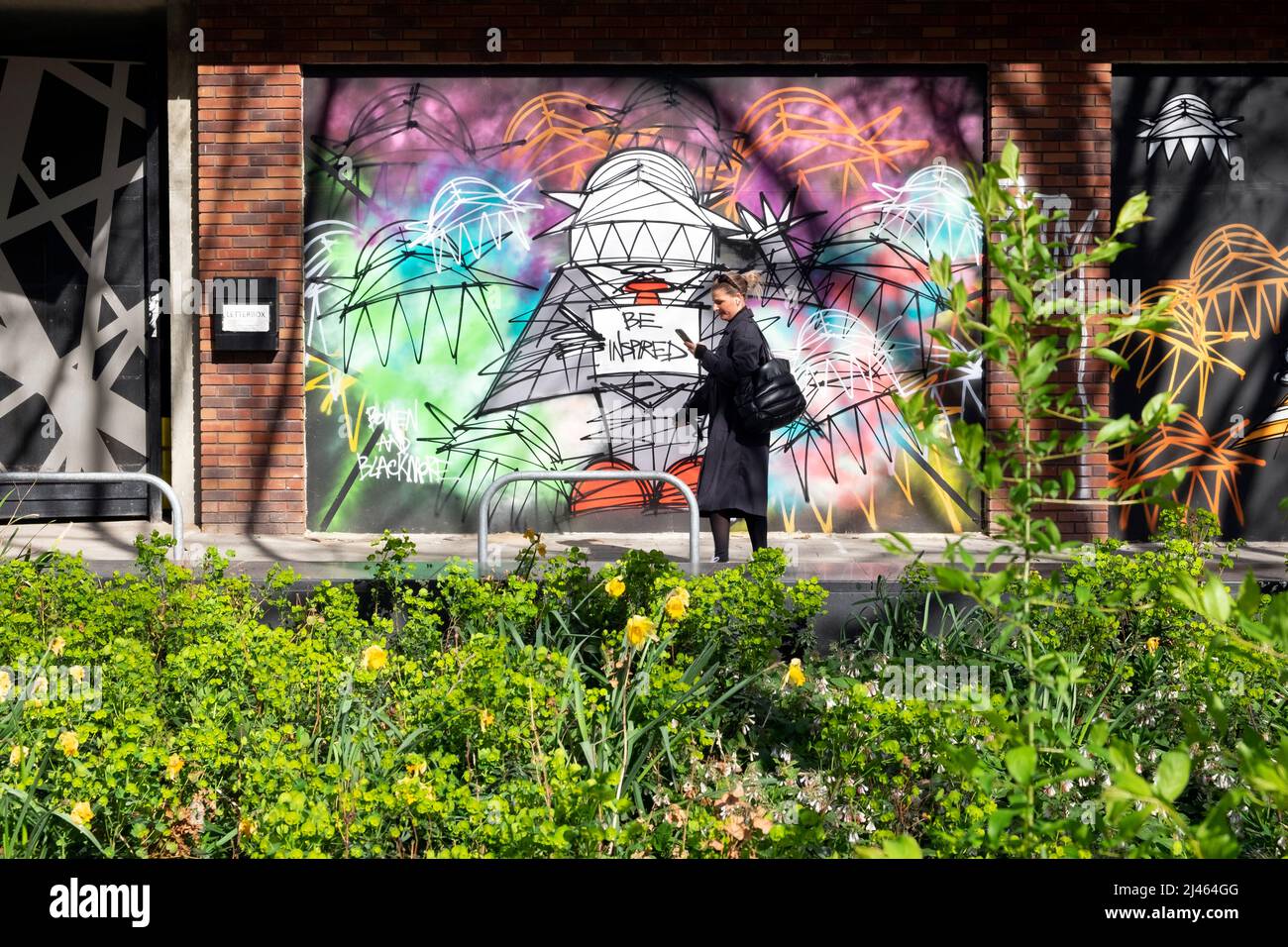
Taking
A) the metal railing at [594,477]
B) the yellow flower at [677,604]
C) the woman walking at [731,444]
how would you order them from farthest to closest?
the woman walking at [731,444] < the metal railing at [594,477] < the yellow flower at [677,604]

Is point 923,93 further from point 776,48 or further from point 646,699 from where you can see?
point 646,699

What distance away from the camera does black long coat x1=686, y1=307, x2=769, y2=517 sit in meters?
7.84

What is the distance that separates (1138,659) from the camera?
457 cm

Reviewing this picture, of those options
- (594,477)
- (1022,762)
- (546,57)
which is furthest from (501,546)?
(1022,762)

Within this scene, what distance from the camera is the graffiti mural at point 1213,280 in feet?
32.6

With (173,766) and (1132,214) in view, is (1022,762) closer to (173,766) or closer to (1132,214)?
(1132,214)

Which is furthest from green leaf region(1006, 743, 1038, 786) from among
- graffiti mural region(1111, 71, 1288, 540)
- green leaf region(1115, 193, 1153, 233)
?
graffiti mural region(1111, 71, 1288, 540)

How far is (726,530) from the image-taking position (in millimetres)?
8078

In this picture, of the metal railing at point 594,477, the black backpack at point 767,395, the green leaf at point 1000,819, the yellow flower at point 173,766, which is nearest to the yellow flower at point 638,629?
the yellow flower at point 173,766

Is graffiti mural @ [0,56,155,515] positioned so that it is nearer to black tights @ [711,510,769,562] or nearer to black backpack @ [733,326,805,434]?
black tights @ [711,510,769,562]

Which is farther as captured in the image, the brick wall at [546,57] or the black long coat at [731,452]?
the brick wall at [546,57]

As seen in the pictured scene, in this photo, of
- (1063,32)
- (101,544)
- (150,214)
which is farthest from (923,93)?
(101,544)

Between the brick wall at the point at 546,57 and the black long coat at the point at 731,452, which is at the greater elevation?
the brick wall at the point at 546,57

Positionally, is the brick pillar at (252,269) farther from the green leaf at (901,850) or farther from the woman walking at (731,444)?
the green leaf at (901,850)
